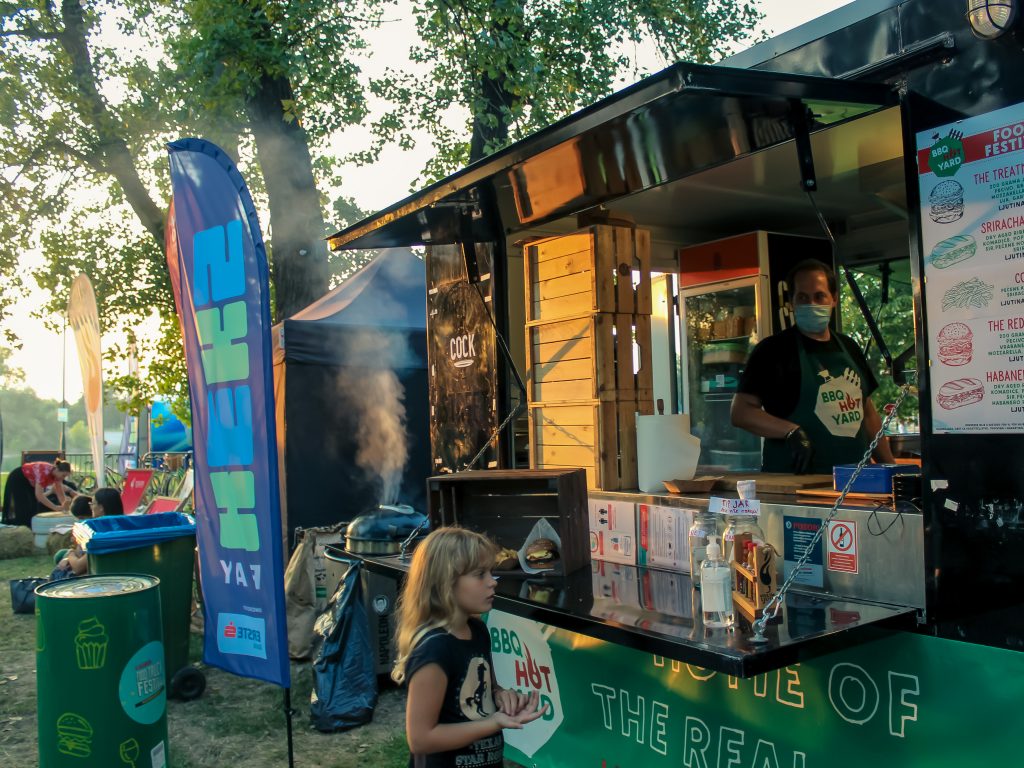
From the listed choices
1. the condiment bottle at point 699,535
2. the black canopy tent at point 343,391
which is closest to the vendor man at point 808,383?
the condiment bottle at point 699,535

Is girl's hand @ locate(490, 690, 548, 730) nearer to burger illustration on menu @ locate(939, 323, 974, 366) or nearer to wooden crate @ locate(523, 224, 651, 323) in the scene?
burger illustration on menu @ locate(939, 323, 974, 366)

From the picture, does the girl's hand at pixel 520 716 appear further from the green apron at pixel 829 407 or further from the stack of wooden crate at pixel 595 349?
the green apron at pixel 829 407

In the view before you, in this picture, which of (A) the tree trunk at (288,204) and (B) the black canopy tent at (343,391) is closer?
(B) the black canopy tent at (343,391)

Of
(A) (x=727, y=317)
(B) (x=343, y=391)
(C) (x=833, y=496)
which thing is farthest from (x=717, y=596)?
(B) (x=343, y=391)

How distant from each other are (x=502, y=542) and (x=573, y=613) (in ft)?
3.94

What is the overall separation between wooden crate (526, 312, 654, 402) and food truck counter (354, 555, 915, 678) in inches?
36.2

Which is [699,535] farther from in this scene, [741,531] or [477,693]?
[477,693]

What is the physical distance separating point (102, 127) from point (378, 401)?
25.5ft

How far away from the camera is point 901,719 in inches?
106

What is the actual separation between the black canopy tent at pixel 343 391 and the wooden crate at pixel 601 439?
4.91 meters

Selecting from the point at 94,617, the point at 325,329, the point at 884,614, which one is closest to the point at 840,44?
the point at 884,614

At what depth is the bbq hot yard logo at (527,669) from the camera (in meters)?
4.23

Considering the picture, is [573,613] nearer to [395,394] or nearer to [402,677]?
[402,677]

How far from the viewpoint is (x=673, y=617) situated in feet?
9.08
